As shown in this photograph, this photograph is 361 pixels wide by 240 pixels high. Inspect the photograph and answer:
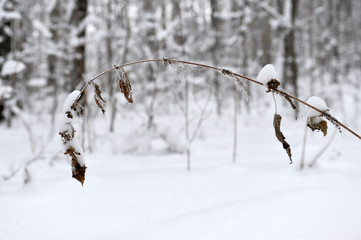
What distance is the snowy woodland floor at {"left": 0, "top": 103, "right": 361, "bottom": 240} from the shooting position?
2.67ft

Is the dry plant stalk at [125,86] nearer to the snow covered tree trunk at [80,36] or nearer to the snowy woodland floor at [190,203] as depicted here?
the snowy woodland floor at [190,203]

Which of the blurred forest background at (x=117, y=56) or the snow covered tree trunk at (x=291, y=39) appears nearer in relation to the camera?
the blurred forest background at (x=117, y=56)

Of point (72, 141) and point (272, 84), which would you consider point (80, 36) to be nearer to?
point (72, 141)

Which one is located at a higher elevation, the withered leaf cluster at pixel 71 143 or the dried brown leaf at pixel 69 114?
the dried brown leaf at pixel 69 114

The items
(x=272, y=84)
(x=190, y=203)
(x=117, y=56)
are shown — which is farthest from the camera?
(x=117, y=56)

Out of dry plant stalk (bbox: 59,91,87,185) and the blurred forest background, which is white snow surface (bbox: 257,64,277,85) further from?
the blurred forest background

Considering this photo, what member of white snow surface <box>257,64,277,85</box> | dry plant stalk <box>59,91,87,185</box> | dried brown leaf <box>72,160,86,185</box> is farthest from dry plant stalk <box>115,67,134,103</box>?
white snow surface <box>257,64,277,85</box>

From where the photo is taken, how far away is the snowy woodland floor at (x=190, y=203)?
2.67 feet

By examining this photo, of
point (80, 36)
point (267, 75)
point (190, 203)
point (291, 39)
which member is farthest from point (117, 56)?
point (267, 75)

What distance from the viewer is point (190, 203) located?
1.04 meters

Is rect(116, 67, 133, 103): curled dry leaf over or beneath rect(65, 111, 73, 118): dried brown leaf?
over

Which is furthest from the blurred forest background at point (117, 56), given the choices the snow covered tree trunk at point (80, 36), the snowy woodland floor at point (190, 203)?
the snowy woodland floor at point (190, 203)

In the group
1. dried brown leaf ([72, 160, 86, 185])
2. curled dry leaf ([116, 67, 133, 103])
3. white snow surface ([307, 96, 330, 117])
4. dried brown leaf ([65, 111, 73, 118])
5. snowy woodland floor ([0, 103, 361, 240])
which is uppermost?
curled dry leaf ([116, 67, 133, 103])

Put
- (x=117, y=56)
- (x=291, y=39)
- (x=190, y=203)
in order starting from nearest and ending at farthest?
1. (x=190, y=203)
2. (x=291, y=39)
3. (x=117, y=56)
